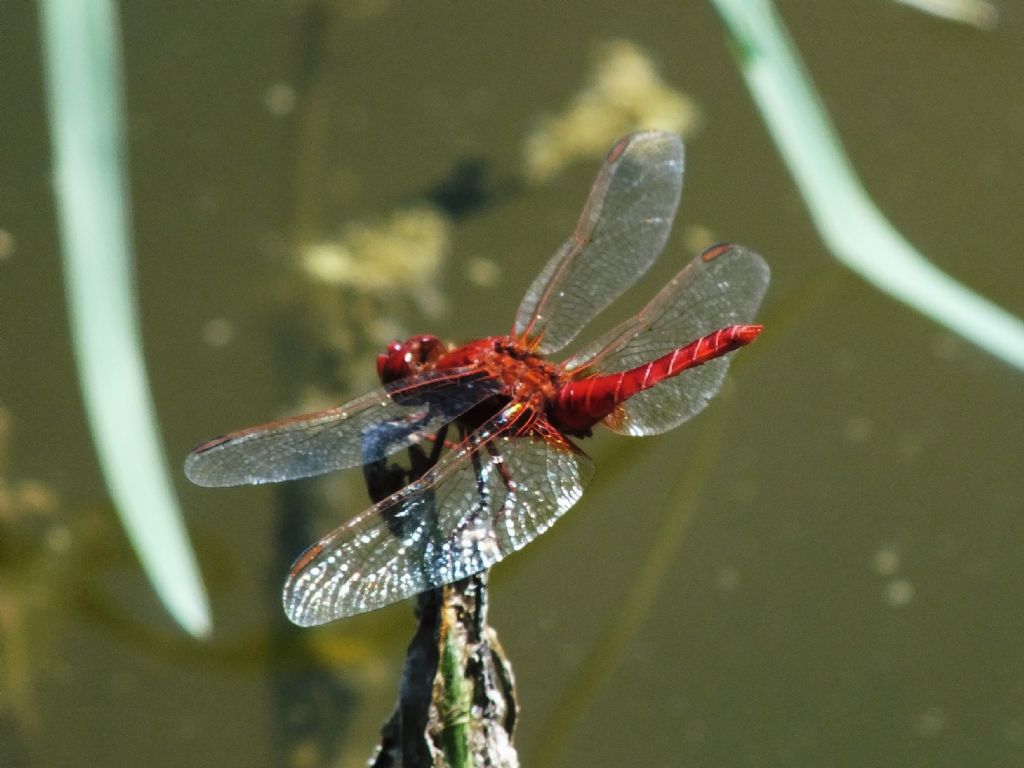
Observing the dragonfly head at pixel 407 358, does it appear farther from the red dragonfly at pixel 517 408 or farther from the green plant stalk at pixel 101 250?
the green plant stalk at pixel 101 250

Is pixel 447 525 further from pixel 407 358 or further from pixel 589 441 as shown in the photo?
pixel 589 441

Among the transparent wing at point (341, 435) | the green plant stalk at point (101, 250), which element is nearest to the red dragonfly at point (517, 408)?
the transparent wing at point (341, 435)

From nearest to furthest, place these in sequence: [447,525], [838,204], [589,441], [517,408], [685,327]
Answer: [447,525], [517,408], [685,327], [838,204], [589,441]

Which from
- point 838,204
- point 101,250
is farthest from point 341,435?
point 838,204

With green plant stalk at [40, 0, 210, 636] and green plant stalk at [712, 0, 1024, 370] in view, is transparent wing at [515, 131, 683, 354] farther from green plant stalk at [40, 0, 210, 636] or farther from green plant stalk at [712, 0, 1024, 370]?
green plant stalk at [40, 0, 210, 636]

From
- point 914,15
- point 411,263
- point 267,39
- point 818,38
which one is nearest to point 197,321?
point 411,263

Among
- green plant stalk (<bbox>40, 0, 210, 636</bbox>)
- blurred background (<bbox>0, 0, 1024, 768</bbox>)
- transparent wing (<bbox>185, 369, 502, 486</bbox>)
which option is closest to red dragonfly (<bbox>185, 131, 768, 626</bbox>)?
transparent wing (<bbox>185, 369, 502, 486</bbox>)

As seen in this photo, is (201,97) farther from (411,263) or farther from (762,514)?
(762,514)
